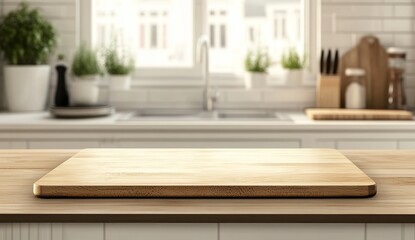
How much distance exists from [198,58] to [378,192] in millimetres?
2787

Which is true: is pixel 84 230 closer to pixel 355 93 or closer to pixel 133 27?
pixel 355 93

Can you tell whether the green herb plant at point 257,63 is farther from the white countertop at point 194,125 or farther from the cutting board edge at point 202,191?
the cutting board edge at point 202,191

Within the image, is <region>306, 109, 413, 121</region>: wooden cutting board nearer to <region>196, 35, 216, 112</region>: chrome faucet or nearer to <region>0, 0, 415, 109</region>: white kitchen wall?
<region>0, 0, 415, 109</region>: white kitchen wall

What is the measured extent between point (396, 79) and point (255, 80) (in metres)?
0.86

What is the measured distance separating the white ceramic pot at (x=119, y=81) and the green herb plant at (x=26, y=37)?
16.8 inches

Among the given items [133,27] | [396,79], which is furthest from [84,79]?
[396,79]

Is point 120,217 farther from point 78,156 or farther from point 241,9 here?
point 241,9

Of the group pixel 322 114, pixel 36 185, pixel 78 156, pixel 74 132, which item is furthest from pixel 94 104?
pixel 36 185

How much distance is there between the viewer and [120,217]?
150 cm

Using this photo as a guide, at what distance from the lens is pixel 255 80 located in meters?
4.54

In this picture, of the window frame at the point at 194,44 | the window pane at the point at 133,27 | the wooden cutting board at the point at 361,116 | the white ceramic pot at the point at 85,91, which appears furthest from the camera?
the window pane at the point at 133,27

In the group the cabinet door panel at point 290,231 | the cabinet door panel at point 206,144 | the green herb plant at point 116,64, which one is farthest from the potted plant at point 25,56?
the cabinet door panel at point 290,231

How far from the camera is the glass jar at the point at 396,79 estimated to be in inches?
172

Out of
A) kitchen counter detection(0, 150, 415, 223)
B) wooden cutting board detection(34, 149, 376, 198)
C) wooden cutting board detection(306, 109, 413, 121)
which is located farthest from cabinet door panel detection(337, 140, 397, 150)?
kitchen counter detection(0, 150, 415, 223)
